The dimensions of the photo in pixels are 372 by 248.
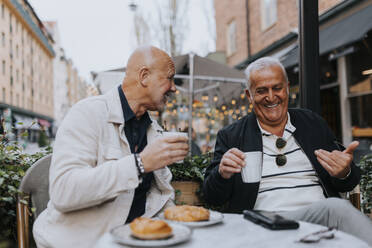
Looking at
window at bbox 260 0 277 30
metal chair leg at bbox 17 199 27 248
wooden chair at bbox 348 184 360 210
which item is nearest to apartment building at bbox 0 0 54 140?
metal chair leg at bbox 17 199 27 248

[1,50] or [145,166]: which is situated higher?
[1,50]

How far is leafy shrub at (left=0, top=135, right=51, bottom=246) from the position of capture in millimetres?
2094

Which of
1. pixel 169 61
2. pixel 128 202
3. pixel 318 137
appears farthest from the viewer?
pixel 318 137

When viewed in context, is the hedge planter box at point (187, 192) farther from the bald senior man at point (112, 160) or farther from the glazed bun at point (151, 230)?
the glazed bun at point (151, 230)

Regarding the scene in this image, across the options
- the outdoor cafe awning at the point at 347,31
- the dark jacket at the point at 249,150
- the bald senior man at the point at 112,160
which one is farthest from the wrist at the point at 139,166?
the outdoor cafe awning at the point at 347,31

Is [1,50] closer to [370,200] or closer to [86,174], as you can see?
[86,174]

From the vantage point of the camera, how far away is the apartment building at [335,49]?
232 inches

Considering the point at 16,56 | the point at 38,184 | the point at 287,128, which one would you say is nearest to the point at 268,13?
the point at 16,56

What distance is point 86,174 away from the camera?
1.42 m

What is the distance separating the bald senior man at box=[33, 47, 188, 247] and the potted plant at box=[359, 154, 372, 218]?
7.15 ft

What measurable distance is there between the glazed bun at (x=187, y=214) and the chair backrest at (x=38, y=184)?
34.5 inches

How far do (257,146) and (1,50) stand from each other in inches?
107

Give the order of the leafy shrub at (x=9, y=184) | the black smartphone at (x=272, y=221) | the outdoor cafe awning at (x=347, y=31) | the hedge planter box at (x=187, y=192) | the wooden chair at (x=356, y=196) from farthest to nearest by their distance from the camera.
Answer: the outdoor cafe awning at (x=347, y=31) < the hedge planter box at (x=187, y=192) < the wooden chair at (x=356, y=196) < the leafy shrub at (x=9, y=184) < the black smartphone at (x=272, y=221)

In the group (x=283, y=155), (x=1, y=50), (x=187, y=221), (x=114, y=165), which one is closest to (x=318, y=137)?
(x=283, y=155)
